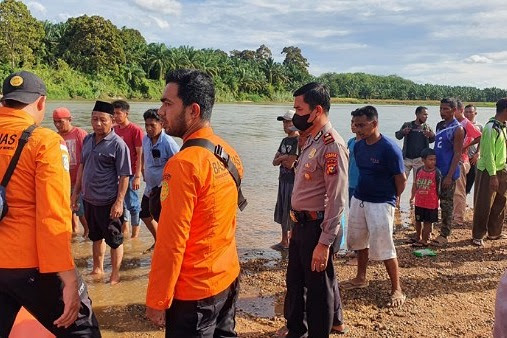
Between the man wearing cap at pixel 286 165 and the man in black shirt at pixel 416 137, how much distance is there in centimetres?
301

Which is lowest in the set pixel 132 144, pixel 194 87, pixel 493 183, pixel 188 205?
pixel 493 183

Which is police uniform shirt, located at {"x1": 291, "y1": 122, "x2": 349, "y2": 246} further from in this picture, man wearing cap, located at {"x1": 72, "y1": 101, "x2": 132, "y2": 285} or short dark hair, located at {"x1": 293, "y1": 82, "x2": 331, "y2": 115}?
man wearing cap, located at {"x1": 72, "y1": 101, "x2": 132, "y2": 285}

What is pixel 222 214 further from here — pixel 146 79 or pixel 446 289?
pixel 146 79

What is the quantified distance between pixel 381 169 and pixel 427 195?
7.75 feet

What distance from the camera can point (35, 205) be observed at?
2326mm

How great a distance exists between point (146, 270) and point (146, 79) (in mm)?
49303

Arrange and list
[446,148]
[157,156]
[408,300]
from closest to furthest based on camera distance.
Answer: [408,300] → [157,156] → [446,148]

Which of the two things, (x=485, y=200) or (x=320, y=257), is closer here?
(x=320, y=257)

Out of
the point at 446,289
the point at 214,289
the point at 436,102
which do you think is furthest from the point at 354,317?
the point at 436,102

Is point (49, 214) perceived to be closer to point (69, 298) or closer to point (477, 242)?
point (69, 298)

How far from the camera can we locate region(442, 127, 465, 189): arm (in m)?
6.44

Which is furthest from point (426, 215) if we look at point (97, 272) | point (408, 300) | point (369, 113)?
point (97, 272)

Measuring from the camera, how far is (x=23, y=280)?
91.9 inches

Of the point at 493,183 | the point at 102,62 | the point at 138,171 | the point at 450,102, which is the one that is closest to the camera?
the point at 493,183
